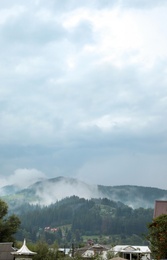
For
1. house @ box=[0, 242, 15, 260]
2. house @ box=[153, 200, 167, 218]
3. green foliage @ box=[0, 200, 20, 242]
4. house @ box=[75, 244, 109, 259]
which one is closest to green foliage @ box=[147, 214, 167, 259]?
house @ box=[75, 244, 109, 259]

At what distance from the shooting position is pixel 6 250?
43.8 metres

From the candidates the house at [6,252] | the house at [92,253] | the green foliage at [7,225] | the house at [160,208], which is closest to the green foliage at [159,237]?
→ the house at [92,253]

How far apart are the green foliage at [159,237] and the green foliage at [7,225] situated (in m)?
35.2

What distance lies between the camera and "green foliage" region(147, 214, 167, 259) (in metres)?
35.8

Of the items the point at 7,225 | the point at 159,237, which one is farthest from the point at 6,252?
the point at 7,225

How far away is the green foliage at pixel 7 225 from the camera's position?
234 ft

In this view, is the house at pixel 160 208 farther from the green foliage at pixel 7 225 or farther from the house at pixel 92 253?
the green foliage at pixel 7 225

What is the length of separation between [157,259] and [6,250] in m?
15.7

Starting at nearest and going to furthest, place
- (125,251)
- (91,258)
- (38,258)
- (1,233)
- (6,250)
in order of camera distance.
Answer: (6,250) < (91,258) < (38,258) < (125,251) < (1,233)

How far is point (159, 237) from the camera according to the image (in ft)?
124

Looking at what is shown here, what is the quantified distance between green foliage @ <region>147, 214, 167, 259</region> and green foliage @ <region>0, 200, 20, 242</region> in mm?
35182

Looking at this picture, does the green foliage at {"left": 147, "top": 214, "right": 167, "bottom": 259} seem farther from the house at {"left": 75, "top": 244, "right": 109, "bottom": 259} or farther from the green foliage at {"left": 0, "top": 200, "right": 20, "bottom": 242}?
the green foliage at {"left": 0, "top": 200, "right": 20, "bottom": 242}

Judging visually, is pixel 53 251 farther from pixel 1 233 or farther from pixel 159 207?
pixel 1 233

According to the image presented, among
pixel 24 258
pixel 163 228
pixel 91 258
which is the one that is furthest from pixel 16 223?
pixel 163 228
